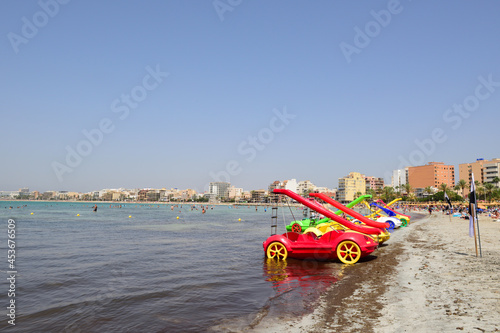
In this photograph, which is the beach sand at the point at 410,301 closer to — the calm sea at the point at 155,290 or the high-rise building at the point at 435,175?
the calm sea at the point at 155,290

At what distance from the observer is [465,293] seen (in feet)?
27.4

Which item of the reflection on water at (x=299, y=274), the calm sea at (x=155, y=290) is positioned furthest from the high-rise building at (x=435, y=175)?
the reflection on water at (x=299, y=274)

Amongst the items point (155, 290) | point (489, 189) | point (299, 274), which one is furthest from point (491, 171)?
point (155, 290)

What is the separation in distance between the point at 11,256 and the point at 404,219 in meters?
36.3

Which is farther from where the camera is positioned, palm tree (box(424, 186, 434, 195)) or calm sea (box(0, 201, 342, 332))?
palm tree (box(424, 186, 434, 195))

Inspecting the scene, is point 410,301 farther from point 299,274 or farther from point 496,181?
point 496,181

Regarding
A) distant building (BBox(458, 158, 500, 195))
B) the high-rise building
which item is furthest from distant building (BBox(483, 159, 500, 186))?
the high-rise building

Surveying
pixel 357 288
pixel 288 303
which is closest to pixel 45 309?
pixel 288 303

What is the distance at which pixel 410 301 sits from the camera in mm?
8000

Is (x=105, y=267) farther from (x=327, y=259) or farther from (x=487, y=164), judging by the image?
(x=487, y=164)

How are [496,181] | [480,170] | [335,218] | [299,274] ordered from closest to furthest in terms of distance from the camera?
[299,274]
[335,218]
[496,181]
[480,170]

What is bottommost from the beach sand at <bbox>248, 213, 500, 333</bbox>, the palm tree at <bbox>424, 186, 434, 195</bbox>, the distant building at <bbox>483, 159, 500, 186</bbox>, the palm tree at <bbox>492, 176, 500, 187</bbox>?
the beach sand at <bbox>248, 213, 500, 333</bbox>

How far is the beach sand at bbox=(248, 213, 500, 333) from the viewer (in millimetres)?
6461

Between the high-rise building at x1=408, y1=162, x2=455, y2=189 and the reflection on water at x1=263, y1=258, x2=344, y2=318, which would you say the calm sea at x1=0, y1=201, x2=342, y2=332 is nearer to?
the reflection on water at x1=263, y1=258, x2=344, y2=318
